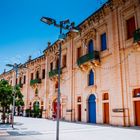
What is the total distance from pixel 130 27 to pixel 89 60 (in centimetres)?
548

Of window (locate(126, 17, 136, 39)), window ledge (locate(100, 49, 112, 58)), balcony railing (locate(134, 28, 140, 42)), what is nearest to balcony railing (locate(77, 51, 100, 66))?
window ledge (locate(100, 49, 112, 58))

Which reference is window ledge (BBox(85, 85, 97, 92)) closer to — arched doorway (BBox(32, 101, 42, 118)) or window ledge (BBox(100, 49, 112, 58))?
window ledge (BBox(100, 49, 112, 58))

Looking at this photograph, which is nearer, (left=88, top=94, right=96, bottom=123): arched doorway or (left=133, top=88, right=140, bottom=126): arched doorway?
(left=133, top=88, right=140, bottom=126): arched doorway

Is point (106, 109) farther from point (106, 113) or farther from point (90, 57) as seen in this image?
point (90, 57)

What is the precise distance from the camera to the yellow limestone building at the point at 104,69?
1800 cm

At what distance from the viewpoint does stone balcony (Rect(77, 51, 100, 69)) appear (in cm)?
2182

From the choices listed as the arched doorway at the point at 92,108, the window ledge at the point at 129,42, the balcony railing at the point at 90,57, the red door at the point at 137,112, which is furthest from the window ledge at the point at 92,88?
the window ledge at the point at 129,42

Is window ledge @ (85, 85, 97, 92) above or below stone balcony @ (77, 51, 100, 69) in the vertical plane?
below

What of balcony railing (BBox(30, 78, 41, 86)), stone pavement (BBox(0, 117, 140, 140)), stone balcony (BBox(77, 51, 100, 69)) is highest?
stone balcony (BBox(77, 51, 100, 69))

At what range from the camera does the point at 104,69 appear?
21344 millimetres

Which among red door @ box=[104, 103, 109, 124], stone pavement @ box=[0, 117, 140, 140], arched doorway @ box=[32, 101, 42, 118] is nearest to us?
stone pavement @ box=[0, 117, 140, 140]

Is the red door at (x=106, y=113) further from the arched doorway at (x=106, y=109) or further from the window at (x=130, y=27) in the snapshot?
the window at (x=130, y=27)

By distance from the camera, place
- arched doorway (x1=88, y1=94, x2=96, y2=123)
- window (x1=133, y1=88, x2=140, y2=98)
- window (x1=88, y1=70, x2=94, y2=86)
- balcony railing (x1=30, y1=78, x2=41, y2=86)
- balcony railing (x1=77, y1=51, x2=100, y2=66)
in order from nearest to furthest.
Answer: window (x1=133, y1=88, x2=140, y2=98)
balcony railing (x1=77, y1=51, x2=100, y2=66)
arched doorway (x1=88, y1=94, x2=96, y2=123)
window (x1=88, y1=70, x2=94, y2=86)
balcony railing (x1=30, y1=78, x2=41, y2=86)

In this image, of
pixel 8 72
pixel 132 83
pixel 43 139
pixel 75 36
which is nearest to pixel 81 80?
pixel 75 36
